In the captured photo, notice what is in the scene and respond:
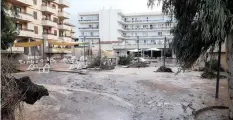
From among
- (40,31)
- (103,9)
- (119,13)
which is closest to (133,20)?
(119,13)

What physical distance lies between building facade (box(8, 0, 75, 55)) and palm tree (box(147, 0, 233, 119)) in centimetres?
2541

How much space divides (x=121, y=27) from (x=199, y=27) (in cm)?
6774

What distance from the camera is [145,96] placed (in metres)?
10.4

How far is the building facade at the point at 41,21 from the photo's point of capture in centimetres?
3578

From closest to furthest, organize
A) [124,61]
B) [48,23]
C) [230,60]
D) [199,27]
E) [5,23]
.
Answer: [5,23] → [199,27] → [230,60] → [124,61] → [48,23]

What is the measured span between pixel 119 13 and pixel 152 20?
10.0m

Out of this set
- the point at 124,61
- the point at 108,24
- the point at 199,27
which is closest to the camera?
the point at 199,27

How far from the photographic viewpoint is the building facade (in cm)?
3578

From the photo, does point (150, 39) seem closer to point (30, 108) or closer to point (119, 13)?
point (119, 13)

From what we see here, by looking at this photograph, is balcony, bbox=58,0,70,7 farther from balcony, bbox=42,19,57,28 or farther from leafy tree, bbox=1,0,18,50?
leafy tree, bbox=1,0,18,50

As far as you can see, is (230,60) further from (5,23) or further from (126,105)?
(5,23)

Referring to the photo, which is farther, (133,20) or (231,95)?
(133,20)

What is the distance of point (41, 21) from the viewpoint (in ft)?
138

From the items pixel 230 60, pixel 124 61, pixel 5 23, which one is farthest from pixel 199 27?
pixel 124 61
